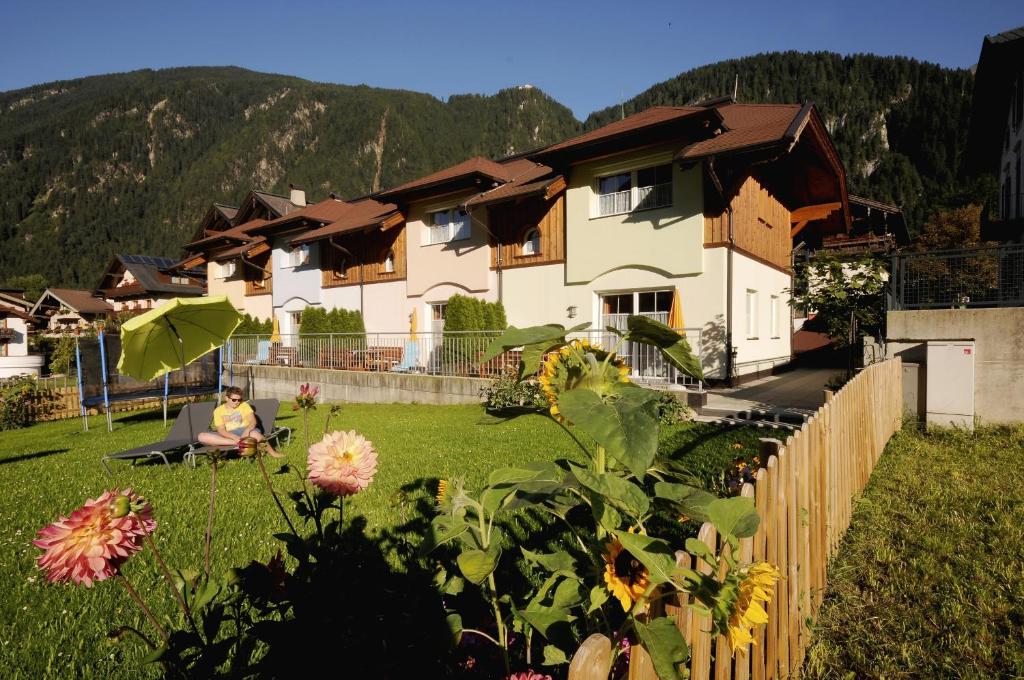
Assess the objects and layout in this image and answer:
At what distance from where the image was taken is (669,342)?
1328 millimetres

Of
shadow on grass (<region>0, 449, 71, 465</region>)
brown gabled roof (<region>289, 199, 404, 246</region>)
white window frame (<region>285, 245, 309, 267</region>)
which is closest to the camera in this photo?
shadow on grass (<region>0, 449, 71, 465</region>)

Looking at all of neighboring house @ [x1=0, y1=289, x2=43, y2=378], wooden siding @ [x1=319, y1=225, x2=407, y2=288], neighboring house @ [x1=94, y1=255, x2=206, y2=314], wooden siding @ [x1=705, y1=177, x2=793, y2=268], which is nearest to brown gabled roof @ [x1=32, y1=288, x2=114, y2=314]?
neighboring house @ [x1=94, y1=255, x2=206, y2=314]

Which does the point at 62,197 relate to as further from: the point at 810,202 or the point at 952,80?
the point at 952,80

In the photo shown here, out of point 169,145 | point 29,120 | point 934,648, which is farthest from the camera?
point 29,120

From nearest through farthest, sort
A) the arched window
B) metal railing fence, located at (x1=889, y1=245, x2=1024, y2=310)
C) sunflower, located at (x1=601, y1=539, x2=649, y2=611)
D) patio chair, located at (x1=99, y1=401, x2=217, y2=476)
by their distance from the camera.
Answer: sunflower, located at (x1=601, y1=539, x2=649, y2=611) → patio chair, located at (x1=99, y1=401, x2=217, y2=476) → metal railing fence, located at (x1=889, y1=245, x2=1024, y2=310) → the arched window

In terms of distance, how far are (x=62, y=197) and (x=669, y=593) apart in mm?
147257

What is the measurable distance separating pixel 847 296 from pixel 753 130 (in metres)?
4.31

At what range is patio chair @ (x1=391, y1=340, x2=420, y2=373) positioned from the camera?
44.2ft

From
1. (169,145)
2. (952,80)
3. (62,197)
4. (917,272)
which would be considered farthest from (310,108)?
(917,272)

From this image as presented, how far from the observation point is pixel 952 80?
65000 mm

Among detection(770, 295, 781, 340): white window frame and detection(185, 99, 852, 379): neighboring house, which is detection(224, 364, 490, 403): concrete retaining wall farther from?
detection(770, 295, 781, 340): white window frame

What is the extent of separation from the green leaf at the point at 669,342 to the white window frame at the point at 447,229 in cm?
1481

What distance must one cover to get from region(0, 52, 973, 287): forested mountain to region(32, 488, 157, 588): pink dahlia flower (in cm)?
5674

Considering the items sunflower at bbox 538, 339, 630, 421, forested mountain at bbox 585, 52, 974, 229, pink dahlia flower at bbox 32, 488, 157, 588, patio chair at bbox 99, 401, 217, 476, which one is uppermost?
forested mountain at bbox 585, 52, 974, 229
